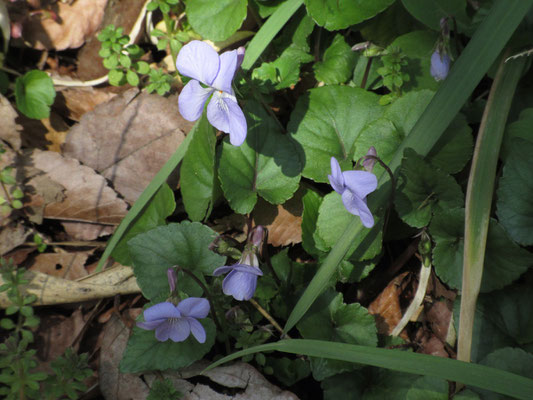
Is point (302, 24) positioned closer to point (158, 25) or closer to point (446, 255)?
point (158, 25)

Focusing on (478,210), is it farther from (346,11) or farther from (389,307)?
(346,11)

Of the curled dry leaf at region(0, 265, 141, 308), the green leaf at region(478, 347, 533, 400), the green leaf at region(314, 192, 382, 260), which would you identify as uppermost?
the green leaf at region(314, 192, 382, 260)

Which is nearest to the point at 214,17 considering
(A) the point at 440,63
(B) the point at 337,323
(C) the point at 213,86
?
(C) the point at 213,86

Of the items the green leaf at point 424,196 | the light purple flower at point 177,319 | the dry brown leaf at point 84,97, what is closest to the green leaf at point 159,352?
the light purple flower at point 177,319

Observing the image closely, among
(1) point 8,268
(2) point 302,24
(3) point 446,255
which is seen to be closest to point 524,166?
(3) point 446,255

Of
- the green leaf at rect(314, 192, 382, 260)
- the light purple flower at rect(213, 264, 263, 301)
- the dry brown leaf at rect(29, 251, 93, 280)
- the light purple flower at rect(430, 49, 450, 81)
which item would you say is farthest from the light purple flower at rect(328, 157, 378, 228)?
the dry brown leaf at rect(29, 251, 93, 280)

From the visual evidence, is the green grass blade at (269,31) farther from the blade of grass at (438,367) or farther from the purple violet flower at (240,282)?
the blade of grass at (438,367)

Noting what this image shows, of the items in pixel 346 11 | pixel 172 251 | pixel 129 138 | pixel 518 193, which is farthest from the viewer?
pixel 129 138

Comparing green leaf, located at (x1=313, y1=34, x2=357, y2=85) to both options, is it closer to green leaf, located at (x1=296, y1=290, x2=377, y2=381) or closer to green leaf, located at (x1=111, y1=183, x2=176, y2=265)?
green leaf, located at (x1=111, y1=183, x2=176, y2=265)
